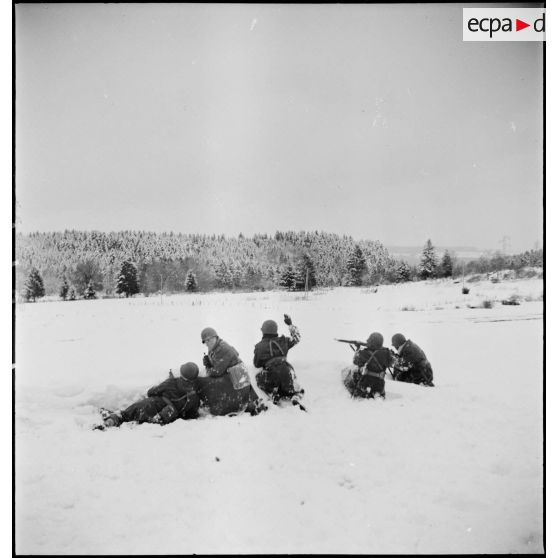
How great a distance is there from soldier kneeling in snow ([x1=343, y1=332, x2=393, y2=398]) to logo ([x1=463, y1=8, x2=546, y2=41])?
3883 mm

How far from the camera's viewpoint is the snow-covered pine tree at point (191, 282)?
21.1 feet

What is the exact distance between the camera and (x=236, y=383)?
16.3ft

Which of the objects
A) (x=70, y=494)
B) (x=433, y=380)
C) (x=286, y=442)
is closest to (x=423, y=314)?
(x=433, y=380)

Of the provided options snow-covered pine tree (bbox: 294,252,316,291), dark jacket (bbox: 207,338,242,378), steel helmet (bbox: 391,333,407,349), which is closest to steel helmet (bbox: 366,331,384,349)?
steel helmet (bbox: 391,333,407,349)

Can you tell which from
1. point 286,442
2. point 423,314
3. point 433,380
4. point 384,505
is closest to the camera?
point 384,505

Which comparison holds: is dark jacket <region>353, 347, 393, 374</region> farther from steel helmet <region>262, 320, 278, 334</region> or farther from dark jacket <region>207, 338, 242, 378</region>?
dark jacket <region>207, 338, 242, 378</region>

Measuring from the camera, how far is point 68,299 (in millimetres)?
6426

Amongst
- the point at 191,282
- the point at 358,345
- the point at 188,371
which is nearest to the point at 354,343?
the point at 358,345

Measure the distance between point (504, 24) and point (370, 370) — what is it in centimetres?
446

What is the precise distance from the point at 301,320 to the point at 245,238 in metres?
1.50

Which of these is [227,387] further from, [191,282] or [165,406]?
[191,282]

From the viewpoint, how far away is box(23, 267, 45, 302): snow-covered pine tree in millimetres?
5297

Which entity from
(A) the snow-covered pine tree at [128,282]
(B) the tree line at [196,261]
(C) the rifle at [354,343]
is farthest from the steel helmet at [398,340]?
(A) the snow-covered pine tree at [128,282]

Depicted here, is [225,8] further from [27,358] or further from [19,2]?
[27,358]
